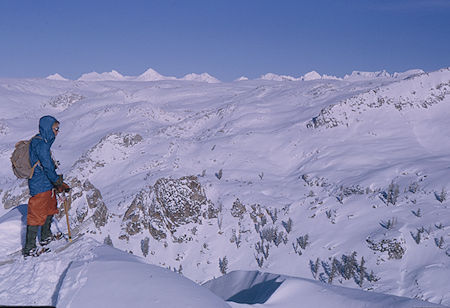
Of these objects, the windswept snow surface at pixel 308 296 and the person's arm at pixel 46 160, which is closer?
the windswept snow surface at pixel 308 296

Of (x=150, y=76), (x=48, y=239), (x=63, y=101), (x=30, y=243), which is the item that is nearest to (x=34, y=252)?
(x=30, y=243)

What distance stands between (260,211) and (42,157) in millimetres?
8216

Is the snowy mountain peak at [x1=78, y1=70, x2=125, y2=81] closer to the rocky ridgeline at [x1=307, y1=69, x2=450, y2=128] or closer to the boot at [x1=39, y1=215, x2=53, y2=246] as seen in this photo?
the rocky ridgeline at [x1=307, y1=69, x2=450, y2=128]

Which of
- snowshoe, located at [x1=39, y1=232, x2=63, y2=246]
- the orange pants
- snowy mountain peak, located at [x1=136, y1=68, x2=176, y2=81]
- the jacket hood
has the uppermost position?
snowy mountain peak, located at [x1=136, y1=68, x2=176, y2=81]

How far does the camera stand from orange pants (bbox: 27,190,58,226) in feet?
15.0

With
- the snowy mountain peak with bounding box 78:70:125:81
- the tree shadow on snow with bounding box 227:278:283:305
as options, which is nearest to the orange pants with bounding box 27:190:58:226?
the tree shadow on snow with bounding box 227:278:283:305

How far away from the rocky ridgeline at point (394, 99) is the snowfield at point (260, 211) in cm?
9

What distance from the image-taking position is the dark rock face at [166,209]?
36.2 ft

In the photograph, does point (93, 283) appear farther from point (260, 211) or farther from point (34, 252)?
point (260, 211)

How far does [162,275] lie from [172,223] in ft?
25.3

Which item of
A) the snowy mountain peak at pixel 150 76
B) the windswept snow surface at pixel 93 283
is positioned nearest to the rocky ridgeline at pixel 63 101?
the windswept snow surface at pixel 93 283

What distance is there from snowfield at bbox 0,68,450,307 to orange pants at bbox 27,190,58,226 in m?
0.51

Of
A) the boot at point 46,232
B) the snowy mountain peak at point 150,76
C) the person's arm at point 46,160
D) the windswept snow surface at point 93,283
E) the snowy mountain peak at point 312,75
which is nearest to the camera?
the windswept snow surface at point 93,283

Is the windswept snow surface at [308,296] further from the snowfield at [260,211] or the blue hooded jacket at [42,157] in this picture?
the blue hooded jacket at [42,157]
